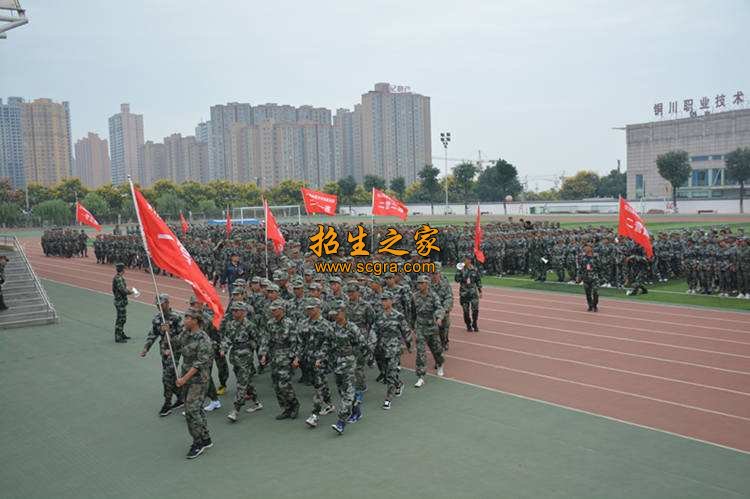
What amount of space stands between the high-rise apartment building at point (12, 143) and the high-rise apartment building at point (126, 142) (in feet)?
77.7

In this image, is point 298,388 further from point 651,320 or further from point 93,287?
point 93,287

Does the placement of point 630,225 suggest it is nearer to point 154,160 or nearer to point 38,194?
point 38,194

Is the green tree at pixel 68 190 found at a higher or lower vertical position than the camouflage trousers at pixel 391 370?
higher

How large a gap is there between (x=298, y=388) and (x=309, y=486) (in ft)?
12.6

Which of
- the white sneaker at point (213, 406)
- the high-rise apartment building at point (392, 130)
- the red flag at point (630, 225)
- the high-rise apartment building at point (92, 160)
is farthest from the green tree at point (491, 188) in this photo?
the high-rise apartment building at point (92, 160)

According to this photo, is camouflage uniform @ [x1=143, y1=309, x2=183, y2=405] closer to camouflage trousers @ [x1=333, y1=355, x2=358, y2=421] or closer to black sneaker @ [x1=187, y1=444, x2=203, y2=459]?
black sneaker @ [x1=187, y1=444, x2=203, y2=459]

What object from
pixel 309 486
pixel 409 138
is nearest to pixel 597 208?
pixel 309 486

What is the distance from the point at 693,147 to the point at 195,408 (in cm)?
9588

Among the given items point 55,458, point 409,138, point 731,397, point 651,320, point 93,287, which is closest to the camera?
point 55,458

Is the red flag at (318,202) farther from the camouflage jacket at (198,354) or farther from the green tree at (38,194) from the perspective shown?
the green tree at (38,194)

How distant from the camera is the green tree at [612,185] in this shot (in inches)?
4077

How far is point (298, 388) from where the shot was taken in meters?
10.4

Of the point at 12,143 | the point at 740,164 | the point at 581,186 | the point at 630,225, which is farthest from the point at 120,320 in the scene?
the point at 12,143

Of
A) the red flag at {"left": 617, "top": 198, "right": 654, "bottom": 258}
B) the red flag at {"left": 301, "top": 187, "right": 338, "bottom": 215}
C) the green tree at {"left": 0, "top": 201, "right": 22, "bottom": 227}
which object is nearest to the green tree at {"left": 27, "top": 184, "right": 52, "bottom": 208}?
the green tree at {"left": 0, "top": 201, "right": 22, "bottom": 227}
